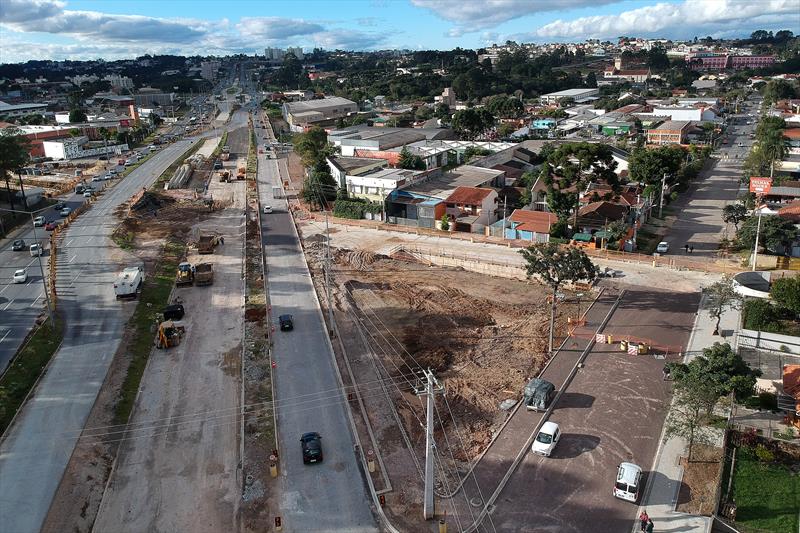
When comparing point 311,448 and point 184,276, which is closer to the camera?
point 311,448

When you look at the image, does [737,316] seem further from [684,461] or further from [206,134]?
[206,134]

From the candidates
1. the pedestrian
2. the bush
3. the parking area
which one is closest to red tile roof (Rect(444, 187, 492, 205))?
the parking area

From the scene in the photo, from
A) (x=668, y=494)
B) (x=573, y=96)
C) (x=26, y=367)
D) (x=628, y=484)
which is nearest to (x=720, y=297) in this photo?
(x=668, y=494)

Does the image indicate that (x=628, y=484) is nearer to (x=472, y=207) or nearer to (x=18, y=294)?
(x=472, y=207)

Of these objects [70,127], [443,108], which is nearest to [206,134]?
[70,127]

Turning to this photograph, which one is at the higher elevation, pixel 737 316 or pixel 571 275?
pixel 571 275
